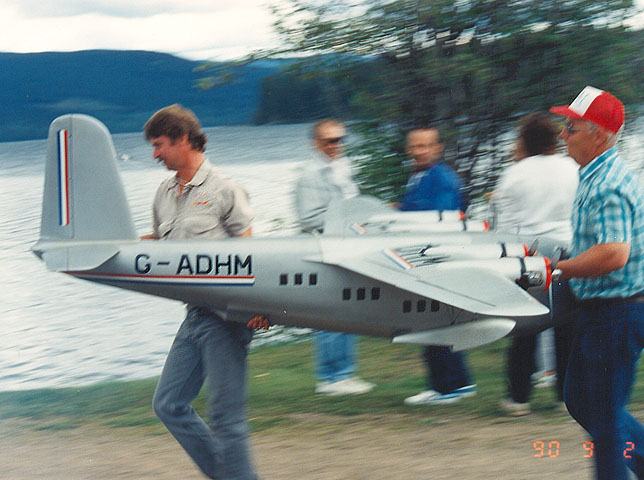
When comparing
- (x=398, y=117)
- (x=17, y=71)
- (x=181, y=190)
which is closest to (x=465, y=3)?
(x=398, y=117)

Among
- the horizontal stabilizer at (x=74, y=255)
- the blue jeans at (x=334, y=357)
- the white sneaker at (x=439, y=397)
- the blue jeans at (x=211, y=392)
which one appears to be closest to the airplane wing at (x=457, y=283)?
the blue jeans at (x=211, y=392)

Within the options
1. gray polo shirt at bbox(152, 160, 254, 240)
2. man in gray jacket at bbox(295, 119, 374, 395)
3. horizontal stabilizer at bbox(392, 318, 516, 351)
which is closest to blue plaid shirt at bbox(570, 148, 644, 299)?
horizontal stabilizer at bbox(392, 318, 516, 351)

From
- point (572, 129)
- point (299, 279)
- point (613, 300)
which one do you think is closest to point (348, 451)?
point (299, 279)

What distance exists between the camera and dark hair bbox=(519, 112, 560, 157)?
4.82 meters

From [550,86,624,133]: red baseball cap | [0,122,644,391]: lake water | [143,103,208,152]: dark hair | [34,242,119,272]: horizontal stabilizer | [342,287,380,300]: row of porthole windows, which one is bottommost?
[0,122,644,391]: lake water

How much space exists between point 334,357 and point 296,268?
212 cm

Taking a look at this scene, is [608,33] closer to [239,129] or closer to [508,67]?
[508,67]

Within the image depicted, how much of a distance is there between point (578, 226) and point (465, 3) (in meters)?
5.02

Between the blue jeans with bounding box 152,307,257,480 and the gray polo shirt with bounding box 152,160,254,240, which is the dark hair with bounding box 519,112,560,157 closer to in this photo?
the gray polo shirt with bounding box 152,160,254,240

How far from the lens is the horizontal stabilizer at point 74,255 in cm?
356

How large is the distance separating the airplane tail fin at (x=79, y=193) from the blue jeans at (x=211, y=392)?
545 mm

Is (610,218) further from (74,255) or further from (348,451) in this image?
(74,255)

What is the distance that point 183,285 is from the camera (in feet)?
11.9

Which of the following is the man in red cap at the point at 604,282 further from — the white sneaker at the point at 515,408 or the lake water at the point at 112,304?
the lake water at the point at 112,304
